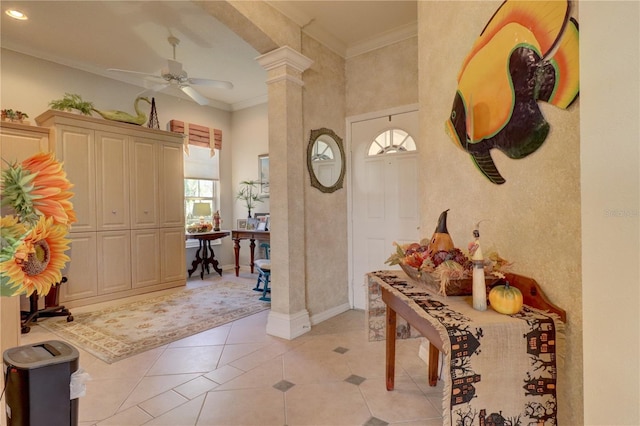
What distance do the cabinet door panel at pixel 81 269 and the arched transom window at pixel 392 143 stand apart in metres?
3.53

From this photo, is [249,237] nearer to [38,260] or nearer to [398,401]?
[398,401]

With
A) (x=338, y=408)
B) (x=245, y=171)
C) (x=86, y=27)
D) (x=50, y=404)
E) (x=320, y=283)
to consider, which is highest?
(x=86, y=27)

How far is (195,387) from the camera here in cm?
215

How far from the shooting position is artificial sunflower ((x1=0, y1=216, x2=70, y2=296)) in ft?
1.83

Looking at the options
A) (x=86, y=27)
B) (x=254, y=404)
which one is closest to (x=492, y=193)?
(x=254, y=404)

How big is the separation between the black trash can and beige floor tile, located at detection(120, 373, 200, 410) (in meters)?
1.41

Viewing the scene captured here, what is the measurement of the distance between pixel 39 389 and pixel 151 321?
296 centimetres

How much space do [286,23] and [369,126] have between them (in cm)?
133

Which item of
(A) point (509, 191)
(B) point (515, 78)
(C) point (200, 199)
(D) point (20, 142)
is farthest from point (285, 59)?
(C) point (200, 199)

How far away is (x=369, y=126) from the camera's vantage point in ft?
11.8

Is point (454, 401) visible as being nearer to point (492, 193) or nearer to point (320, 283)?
point (492, 193)

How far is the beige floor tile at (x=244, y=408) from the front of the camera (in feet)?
5.88

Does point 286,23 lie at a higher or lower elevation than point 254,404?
higher

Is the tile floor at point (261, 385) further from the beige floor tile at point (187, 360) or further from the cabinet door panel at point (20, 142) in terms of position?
the cabinet door panel at point (20, 142)
